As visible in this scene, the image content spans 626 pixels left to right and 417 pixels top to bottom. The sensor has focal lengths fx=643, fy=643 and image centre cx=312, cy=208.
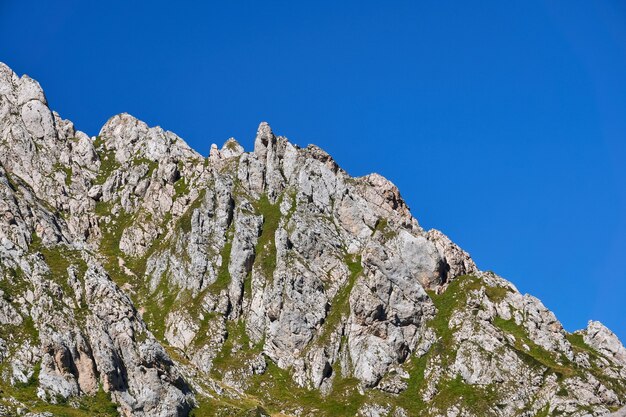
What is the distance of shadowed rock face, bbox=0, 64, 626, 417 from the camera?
407ft

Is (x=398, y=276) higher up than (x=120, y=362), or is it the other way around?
(x=398, y=276)

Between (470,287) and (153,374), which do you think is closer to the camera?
(153,374)

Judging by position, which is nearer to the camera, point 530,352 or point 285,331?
point 530,352

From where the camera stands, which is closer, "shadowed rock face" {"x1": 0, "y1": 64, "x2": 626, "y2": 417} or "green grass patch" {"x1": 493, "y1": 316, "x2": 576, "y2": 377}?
"shadowed rock face" {"x1": 0, "y1": 64, "x2": 626, "y2": 417}

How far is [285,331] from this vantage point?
172500 millimetres

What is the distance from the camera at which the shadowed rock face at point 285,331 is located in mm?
124188

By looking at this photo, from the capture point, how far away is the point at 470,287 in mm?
182875

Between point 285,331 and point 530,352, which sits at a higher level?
point 530,352

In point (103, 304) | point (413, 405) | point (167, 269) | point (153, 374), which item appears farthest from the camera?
point (167, 269)

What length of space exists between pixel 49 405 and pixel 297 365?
230ft

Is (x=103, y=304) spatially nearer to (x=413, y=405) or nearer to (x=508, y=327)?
(x=413, y=405)

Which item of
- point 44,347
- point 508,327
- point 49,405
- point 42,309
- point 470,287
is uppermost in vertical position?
point 470,287

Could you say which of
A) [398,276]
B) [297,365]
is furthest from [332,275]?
[297,365]

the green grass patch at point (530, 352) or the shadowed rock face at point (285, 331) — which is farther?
the green grass patch at point (530, 352)
